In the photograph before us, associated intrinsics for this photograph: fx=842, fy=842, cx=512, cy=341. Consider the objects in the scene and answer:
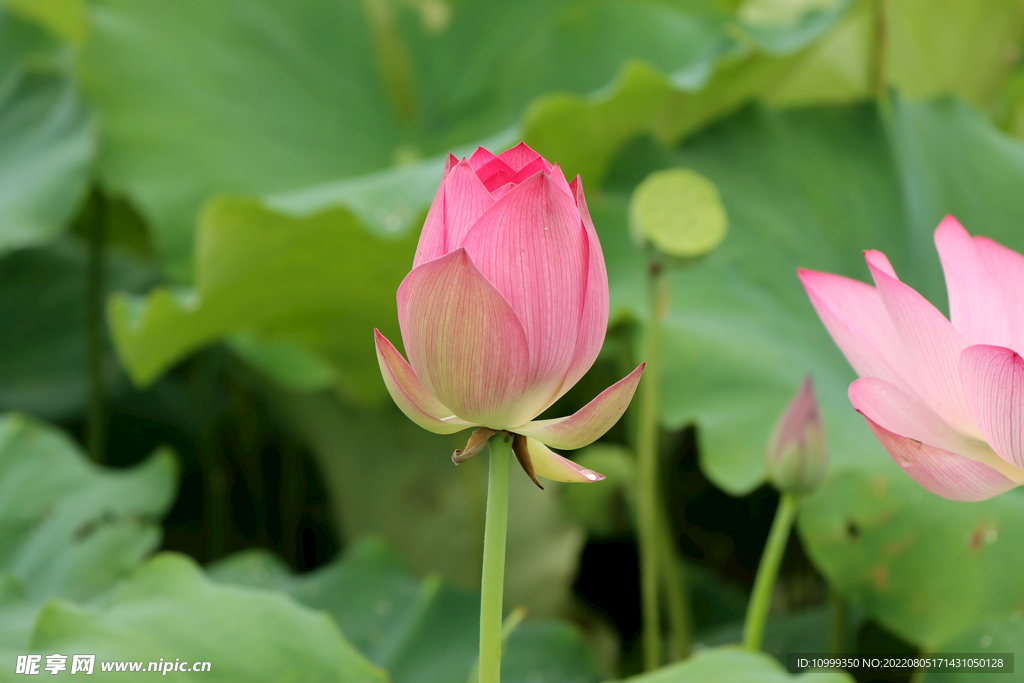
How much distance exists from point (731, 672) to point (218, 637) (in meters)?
0.25

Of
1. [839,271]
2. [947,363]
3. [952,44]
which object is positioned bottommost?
[947,363]

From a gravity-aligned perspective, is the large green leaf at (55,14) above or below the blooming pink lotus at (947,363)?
above

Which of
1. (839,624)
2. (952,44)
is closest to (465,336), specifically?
(839,624)

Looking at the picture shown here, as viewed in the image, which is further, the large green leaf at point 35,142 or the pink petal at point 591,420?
the large green leaf at point 35,142

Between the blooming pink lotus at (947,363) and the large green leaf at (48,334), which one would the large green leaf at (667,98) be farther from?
the large green leaf at (48,334)

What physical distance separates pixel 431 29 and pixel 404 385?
3.41 ft

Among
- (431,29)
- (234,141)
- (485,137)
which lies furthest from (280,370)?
(431,29)

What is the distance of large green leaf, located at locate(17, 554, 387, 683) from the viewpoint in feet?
1.29

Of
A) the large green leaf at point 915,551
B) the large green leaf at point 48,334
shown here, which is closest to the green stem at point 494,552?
the large green leaf at point 915,551

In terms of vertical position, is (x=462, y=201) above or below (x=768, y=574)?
above

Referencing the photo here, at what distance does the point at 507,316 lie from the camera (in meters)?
0.23

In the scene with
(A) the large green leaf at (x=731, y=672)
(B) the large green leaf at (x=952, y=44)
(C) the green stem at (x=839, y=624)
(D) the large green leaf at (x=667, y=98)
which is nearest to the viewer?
(A) the large green leaf at (x=731, y=672)

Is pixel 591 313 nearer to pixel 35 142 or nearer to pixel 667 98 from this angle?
pixel 667 98

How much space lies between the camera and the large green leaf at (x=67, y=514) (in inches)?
27.9
